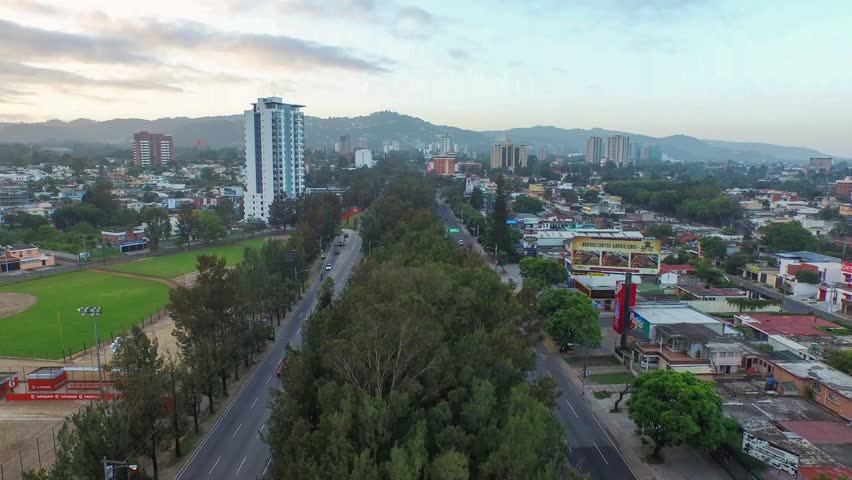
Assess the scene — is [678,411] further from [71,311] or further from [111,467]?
[71,311]

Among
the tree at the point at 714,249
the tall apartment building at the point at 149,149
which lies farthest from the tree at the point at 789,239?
the tall apartment building at the point at 149,149

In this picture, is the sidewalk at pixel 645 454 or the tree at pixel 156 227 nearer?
the sidewalk at pixel 645 454

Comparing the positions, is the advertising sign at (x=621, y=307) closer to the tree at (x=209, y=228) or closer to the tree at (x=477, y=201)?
the tree at (x=209, y=228)

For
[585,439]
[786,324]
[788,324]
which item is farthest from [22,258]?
[788,324]

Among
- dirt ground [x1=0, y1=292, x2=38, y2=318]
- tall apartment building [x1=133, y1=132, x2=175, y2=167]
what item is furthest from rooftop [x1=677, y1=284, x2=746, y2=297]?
tall apartment building [x1=133, y1=132, x2=175, y2=167]

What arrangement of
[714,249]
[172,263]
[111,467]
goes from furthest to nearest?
[172,263]
[714,249]
[111,467]

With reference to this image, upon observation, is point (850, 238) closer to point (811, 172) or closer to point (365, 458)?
point (365, 458)
